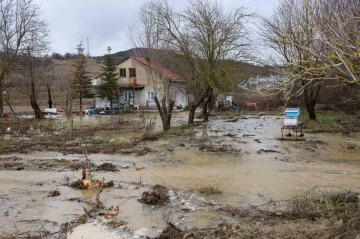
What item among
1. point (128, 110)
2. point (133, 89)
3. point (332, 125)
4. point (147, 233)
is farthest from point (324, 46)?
point (133, 89)

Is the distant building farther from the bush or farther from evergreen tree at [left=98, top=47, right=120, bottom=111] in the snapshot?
evergreen tree at [left=98, top=47, right=120, bottom=111]

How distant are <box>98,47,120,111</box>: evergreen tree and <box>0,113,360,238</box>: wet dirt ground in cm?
2609

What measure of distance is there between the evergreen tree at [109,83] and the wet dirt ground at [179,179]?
85.6ft

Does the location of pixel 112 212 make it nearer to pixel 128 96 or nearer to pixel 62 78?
pixel 62 78

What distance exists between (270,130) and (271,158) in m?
8.76

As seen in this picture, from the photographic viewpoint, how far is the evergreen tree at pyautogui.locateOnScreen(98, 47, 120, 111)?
147 feet

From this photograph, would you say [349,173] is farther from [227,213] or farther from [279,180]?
[227,213]

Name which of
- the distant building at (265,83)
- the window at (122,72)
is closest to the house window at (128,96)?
the window at (122,72)

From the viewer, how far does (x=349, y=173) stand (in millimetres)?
12273

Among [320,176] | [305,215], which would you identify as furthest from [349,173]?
[305,215]

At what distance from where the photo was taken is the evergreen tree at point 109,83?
44.8 meters

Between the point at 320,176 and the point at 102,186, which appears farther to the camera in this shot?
the point at 320,176

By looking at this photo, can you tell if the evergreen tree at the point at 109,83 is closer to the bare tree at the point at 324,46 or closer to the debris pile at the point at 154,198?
the debris pile at the point at 154,198

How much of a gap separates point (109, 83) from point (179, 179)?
34.4m
